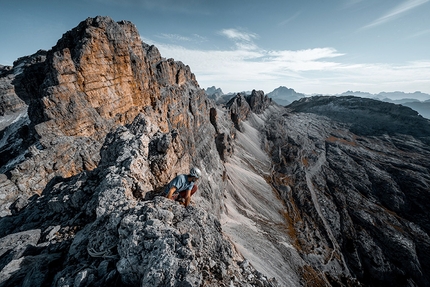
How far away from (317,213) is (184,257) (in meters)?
72.6

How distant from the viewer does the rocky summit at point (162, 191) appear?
319 inches

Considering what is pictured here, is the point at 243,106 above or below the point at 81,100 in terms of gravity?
below

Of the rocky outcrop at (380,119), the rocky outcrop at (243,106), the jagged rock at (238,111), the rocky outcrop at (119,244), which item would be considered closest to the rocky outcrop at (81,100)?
the rocky outcrop at (119,244)

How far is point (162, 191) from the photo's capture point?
13.7 m

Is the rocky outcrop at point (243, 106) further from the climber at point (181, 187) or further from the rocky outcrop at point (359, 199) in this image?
the climber at point (181, 187)

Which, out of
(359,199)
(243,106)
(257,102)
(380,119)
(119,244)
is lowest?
(359,199)

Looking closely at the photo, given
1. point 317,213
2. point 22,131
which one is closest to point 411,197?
point 317,213

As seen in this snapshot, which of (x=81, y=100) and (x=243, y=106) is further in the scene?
(x=243, y=106)

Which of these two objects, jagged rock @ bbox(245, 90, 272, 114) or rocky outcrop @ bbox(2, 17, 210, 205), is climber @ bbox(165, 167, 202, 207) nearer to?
rocky outcrop @ bbox(2, 17, 210, 205)

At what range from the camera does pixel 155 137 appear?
58.8ft

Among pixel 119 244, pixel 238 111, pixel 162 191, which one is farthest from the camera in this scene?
pixel 238 111

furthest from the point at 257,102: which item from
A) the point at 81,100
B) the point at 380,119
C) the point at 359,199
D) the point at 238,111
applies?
the point at 81,100

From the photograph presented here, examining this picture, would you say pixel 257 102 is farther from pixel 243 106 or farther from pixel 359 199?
pixel 359 199

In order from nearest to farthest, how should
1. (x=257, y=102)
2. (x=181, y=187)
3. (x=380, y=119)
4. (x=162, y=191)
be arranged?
(x=181, y=187) → (x=162, y=191) → (x=380, y=119) → (x=257, y=102)
